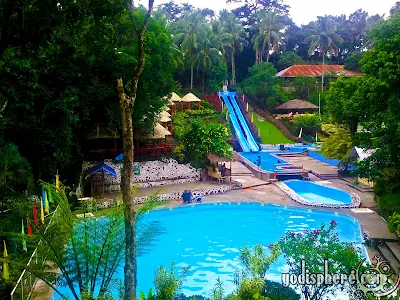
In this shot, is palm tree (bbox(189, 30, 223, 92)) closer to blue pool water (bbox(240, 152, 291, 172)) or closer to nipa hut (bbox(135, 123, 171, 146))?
blue pool water (bbox(240, 152, 291, 172))

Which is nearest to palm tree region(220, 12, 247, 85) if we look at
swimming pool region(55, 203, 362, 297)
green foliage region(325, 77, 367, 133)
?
green foliage region(325, 77, 367, 133)

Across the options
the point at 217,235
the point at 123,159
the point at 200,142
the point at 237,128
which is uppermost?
the point at 237,128

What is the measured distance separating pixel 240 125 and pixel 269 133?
271 centimetres

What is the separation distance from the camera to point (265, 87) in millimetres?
38156

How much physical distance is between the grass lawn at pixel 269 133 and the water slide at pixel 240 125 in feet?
5.08

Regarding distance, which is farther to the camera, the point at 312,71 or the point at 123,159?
the point at 312,71

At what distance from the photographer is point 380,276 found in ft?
24.9

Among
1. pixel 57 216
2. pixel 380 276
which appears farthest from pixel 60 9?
pixel 380 276

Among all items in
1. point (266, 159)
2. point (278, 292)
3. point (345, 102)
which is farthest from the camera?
point (266, 159)

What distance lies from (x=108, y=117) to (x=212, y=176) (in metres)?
5.62

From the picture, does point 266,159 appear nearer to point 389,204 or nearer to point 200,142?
point 200,142

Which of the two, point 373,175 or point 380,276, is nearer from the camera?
point 380,276

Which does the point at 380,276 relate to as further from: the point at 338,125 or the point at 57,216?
the point at 338,125

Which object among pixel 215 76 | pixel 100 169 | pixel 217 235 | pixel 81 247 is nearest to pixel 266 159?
pixel 215 76
